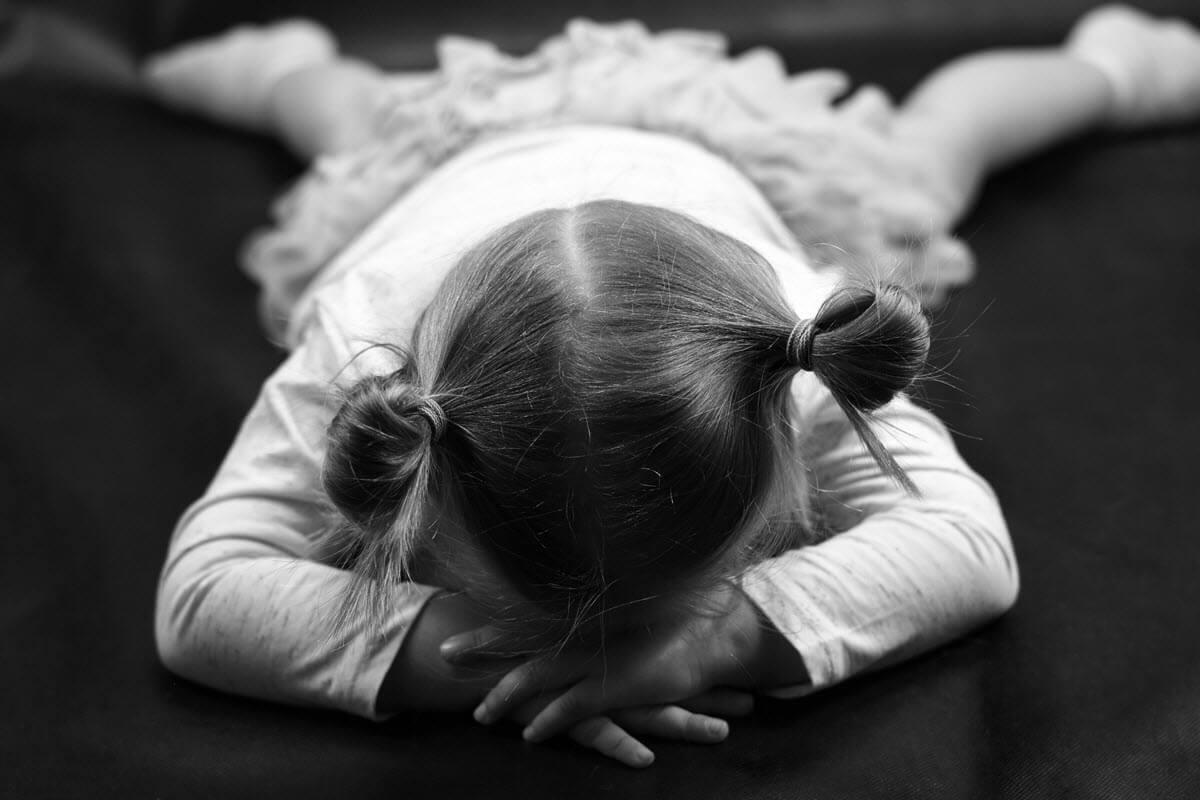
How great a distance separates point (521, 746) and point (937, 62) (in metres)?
1.16

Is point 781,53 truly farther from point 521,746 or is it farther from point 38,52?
point 521,746

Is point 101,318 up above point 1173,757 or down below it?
above

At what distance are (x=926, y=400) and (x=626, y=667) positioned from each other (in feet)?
0.96

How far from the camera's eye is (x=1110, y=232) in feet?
3.98

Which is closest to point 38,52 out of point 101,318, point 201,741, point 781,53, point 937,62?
point 101,318

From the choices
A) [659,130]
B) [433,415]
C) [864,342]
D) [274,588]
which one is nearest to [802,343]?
[864,342]

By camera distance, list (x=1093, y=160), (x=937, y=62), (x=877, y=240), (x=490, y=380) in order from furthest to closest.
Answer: (x=937, y=62), (x=1093, y=160), (x=877, y=240), (x=490, y=380)

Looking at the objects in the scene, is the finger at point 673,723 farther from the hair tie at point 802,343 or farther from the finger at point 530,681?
the hair tie at point 802,343

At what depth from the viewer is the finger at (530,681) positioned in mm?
712

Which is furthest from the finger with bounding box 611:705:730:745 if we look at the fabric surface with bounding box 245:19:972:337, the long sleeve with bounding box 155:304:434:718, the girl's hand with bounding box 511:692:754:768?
the fabric surface with bounding box 245:19:972:337

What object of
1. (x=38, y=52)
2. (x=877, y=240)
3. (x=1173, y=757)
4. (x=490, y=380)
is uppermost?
(x=38, y=52)

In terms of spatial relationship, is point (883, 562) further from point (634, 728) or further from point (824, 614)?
point (634, 728)

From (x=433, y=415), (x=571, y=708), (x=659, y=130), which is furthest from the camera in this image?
(x=659, y=130)

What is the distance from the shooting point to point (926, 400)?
863 millimetres
